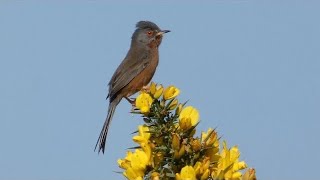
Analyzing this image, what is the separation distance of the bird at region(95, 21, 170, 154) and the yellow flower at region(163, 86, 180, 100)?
243 inches

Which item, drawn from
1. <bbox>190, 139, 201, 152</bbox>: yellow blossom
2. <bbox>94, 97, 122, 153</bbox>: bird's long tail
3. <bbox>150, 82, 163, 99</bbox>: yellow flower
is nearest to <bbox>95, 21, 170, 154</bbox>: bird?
<bbox>94, 97, 122, 153</bbox>: bird's long tail

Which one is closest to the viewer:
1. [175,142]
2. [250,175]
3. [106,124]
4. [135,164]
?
[250,175]

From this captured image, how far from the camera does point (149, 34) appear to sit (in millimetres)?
11383

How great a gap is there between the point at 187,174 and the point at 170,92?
0.83 m

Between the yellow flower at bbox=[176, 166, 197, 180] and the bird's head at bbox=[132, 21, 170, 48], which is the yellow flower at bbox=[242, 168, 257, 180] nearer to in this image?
the yellow flower at bbox=[176, 166, 197, 180]

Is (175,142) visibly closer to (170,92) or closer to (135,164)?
(135,164)

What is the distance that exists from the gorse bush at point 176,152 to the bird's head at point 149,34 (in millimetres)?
7981

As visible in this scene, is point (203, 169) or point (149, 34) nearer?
point (203, 169)

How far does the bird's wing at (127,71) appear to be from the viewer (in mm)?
10453

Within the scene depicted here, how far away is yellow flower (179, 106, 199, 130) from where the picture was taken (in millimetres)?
3143

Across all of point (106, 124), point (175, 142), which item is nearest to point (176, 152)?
point (175, 142)

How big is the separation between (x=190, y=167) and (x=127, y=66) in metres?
8.14

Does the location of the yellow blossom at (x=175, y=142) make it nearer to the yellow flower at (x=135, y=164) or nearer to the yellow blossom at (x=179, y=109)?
the yellow flower at (x=135, y=164)

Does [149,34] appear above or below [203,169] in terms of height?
above
